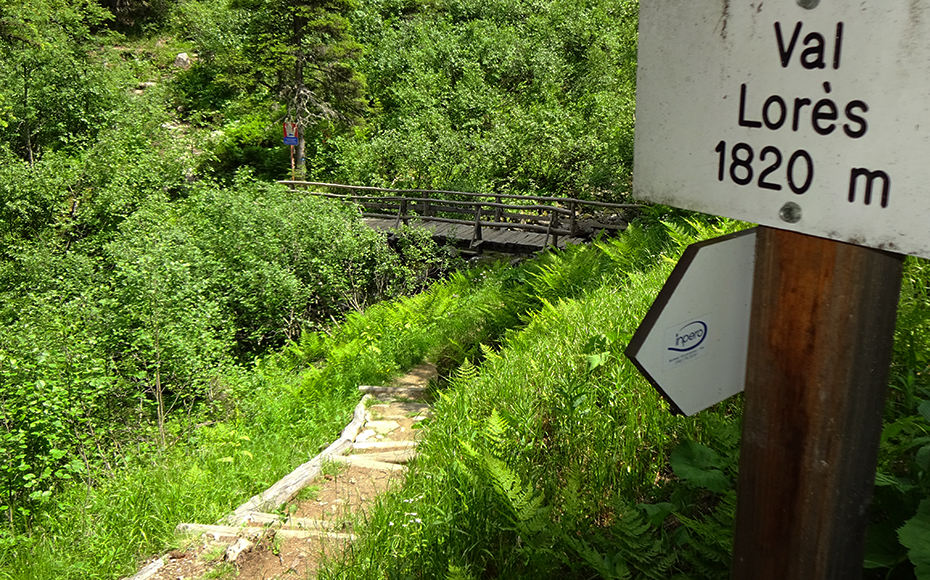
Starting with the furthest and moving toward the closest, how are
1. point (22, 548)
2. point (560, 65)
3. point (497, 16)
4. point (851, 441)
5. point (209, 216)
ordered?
1. point (497, 16)
2. point (560, 65)
3. point (209, 216)
4. point (22, 548)
5. point (851, 441)

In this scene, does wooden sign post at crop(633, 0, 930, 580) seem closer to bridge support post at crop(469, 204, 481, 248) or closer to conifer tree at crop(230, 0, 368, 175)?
bridge support post at crop(469, 204, 481, 248)

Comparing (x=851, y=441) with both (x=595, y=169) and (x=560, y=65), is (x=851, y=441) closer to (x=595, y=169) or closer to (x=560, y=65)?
(x=595, y=169)

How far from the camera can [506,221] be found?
16.7 meters

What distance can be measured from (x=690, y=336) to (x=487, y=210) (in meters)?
16.5

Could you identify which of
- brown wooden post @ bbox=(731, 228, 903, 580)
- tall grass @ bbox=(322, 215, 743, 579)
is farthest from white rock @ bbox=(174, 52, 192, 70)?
brown wooden post @ bbox=(731, 228, 903, 580)

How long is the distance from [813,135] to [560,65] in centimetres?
2465

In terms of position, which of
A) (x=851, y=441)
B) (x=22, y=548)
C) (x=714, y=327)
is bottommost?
(x=22, y=548)

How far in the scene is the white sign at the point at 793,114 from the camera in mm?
1018

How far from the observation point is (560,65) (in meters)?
24.2

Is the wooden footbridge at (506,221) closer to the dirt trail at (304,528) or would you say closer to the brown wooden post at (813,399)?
the dirt trail at (304,528)

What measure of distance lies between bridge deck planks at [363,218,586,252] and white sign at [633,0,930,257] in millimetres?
13183

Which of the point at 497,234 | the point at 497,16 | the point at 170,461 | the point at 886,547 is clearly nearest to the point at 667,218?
the point at 497,234

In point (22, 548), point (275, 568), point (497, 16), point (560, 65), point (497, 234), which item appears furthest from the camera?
point (497, 16)

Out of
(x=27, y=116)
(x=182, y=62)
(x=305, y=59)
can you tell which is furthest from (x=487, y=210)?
(x=182, y=62)
